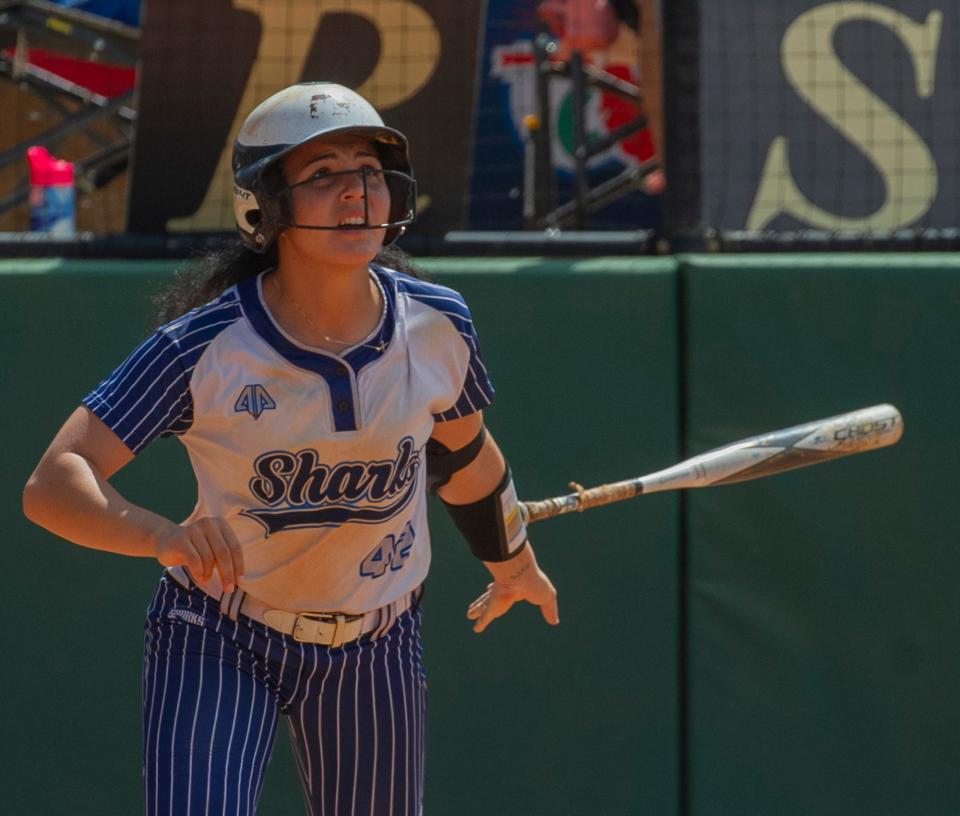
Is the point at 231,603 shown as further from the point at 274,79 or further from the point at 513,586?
the point at 274,79

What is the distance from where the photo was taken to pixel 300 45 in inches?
167

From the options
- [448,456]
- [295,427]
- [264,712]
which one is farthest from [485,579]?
[295,427]

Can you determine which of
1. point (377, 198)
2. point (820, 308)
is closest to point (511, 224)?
point (820, 308)

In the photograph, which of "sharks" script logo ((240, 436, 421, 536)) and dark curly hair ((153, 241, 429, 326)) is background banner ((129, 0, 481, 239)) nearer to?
dark curly hair ((153, 241, 429, 326))

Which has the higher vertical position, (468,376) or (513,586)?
(468,376)

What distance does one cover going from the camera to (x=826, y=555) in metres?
3.93

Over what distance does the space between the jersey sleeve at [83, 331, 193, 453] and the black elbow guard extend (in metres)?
0.66

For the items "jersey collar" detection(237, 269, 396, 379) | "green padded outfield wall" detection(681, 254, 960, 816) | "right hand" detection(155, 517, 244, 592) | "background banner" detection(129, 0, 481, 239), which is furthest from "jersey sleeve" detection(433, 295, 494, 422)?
"background banner" detection(129, 0, 481, 239)

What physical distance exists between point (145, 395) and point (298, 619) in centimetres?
47

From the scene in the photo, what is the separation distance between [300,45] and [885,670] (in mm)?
2319

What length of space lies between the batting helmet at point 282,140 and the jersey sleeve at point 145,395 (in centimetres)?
27

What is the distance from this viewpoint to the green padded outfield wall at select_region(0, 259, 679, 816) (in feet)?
12.7

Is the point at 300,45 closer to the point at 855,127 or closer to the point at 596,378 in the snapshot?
the point at 596,378

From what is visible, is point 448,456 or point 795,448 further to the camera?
point 795,448
